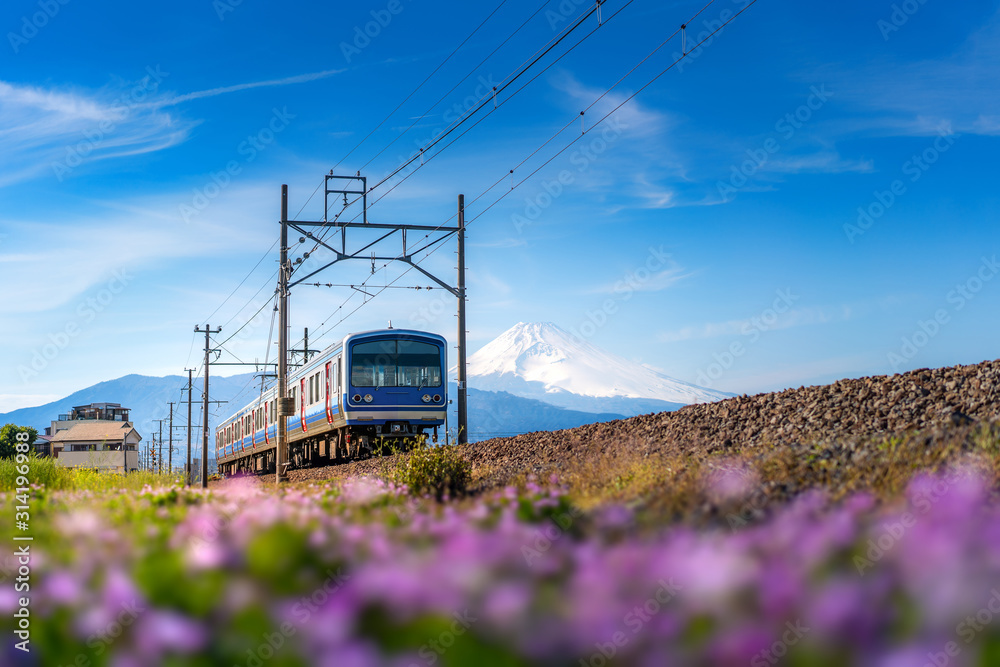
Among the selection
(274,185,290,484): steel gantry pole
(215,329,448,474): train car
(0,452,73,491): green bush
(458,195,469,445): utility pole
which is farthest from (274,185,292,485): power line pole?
(0,452,73,491): green bush

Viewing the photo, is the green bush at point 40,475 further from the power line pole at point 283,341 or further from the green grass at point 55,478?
the power line pole at point 283,341

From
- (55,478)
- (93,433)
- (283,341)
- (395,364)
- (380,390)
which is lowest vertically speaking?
Answer: (55,478)

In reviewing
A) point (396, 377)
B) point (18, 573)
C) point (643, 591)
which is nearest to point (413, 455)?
point (18, 573)

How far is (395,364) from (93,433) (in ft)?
208

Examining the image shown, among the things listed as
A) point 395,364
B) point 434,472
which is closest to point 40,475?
point 434,472

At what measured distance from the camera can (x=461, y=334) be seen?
1739cm

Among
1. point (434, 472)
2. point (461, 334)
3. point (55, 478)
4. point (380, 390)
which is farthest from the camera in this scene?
point (380, 390)

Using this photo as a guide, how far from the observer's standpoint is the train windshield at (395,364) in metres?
17.5

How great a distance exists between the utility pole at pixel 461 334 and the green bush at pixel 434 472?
737 cm

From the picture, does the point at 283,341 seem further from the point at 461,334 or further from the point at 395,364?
the point at 461,334

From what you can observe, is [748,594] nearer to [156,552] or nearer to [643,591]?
[643,591]

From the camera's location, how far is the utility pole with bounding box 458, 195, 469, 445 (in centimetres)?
1680

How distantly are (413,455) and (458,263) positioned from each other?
31.6 ft

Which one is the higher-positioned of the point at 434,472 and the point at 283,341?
the point at 283,341
